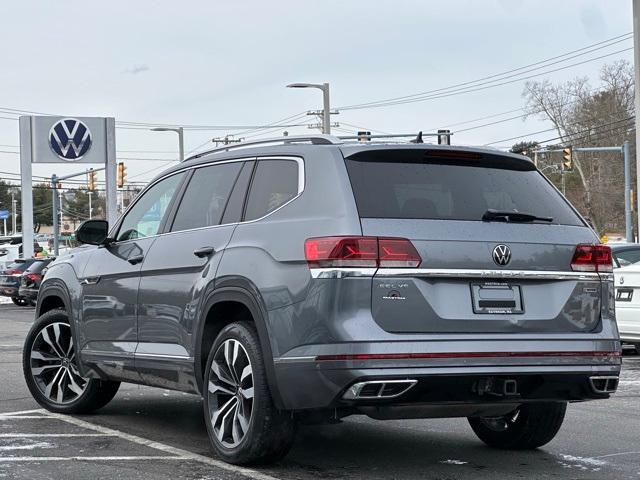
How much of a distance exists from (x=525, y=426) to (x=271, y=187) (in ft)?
7.34

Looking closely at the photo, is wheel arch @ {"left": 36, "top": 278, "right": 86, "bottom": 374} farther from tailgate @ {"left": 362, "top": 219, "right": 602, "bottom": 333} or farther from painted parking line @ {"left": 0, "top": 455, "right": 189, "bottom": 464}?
tailgate @ {"left": 362, "top": 219, "right": 602, "bottom": 333}

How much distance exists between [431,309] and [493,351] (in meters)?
0.40

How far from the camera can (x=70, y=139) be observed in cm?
4191

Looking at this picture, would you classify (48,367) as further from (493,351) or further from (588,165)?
(588,165)

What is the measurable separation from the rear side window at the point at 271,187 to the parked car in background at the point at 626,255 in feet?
29.2

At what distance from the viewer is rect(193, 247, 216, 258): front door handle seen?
694 cm

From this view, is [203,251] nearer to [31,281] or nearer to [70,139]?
[31,281]

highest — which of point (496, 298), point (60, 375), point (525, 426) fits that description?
point (496, 298)

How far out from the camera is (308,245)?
6.06 meters

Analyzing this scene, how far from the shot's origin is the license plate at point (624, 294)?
14.5 m

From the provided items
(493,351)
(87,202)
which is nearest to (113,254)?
(493,351)

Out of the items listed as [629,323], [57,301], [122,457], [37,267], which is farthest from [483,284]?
[37,267]

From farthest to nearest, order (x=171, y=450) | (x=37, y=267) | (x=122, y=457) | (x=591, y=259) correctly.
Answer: (x=37, y=267) < (x=171, y=450) < (x=122, y=457) < (x=591, y=259)

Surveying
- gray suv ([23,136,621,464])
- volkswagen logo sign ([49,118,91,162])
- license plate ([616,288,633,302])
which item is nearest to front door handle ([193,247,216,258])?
gray suv ([23,136,621,464])
